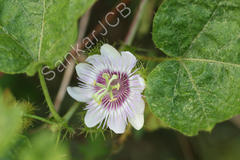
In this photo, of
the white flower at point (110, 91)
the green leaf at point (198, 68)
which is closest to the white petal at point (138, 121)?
the white flower at point (110, 91)

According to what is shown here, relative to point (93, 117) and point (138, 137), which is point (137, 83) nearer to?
point (93, 117)

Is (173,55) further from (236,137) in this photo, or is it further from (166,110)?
(236,137)

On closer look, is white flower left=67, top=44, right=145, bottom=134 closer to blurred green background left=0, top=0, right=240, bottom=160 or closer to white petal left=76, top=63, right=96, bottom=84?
white petal left=76, top=63, right=96, bottom=84

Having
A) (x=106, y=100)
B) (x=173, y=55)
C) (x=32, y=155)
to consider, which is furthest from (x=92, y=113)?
(x=32, y=155)

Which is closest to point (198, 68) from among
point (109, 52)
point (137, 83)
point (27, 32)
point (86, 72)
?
point (137, 83)

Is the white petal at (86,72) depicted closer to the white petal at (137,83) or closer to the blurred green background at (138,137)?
the white petal at (137,83)

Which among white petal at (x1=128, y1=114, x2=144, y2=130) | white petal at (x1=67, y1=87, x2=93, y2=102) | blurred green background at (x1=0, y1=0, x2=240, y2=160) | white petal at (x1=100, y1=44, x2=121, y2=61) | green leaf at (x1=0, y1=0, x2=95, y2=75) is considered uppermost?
green leaf at (x1=0, y1=0, x2=95, y2=75)

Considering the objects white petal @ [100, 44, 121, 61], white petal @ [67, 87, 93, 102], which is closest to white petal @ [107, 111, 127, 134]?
white petal @ [67, 87, 93, 102]
